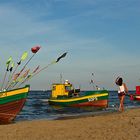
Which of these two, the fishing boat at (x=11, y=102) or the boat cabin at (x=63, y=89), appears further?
the boat cabin at (x=63, y=89)

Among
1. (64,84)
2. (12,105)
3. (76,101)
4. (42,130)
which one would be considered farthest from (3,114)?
(64,84)

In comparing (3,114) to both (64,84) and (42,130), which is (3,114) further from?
(64,84)

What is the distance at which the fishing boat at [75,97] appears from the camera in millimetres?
34156

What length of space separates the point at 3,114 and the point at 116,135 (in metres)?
10.6

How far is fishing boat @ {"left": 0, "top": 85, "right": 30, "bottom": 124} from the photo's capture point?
62.7 feet

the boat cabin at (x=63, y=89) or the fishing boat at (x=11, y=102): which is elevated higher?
the boat cabin at (x=63, y=89)

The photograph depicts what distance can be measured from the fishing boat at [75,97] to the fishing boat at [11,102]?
15.1 m

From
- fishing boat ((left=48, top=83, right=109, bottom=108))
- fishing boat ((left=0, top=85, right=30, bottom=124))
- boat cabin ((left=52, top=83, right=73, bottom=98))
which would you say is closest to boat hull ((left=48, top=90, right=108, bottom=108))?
fishing boat ((left=48, top=83, right=109, bottom=108))

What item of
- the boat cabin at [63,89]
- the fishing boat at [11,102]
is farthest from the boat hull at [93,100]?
the fishing boat at [11,102]

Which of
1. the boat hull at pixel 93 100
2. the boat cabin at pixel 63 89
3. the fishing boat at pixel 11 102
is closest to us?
the fishing boat at pixel 11 102

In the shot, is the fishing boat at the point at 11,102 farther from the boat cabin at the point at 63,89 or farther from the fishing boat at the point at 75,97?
the boat cabin at the point at 63,89

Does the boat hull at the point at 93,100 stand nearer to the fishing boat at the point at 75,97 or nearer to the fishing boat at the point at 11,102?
the fishing boat at the point at 75,97

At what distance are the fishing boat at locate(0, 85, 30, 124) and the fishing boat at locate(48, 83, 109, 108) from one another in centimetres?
1511

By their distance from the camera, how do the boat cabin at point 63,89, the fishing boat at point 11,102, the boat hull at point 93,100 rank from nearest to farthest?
the fishing boat at point 11,102 → the boat hull at point 93,100 → the boat cabin at point 63,89
